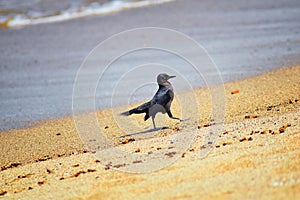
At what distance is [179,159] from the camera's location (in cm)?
450

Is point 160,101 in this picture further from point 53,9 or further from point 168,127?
point 53,9

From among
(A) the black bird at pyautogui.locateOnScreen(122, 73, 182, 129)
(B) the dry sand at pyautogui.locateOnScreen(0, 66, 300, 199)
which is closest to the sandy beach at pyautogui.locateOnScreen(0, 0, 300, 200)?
(B) the dry sand at pyautogui.locateOnScreen(0, 66, 300, 199)

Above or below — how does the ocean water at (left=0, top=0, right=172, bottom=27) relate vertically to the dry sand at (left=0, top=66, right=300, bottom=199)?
above

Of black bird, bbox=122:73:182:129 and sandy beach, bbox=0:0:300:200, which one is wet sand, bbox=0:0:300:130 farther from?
black bird, bbox=122:73:182:129

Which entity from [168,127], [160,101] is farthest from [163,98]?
[168,127]

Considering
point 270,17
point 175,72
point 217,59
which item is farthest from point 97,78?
point 270,17

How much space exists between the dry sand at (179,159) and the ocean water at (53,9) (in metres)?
11.0

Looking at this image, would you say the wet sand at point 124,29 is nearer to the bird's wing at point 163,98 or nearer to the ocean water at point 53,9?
the ocean water at point 53,9

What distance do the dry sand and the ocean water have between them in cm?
1098

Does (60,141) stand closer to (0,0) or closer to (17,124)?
(17,124)

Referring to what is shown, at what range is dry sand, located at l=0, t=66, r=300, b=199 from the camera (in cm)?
364

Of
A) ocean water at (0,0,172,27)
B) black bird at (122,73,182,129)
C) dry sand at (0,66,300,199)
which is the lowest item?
dry sand at (0,66,300,199)

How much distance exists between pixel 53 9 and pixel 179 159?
639 inches

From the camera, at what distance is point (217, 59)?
970cm
